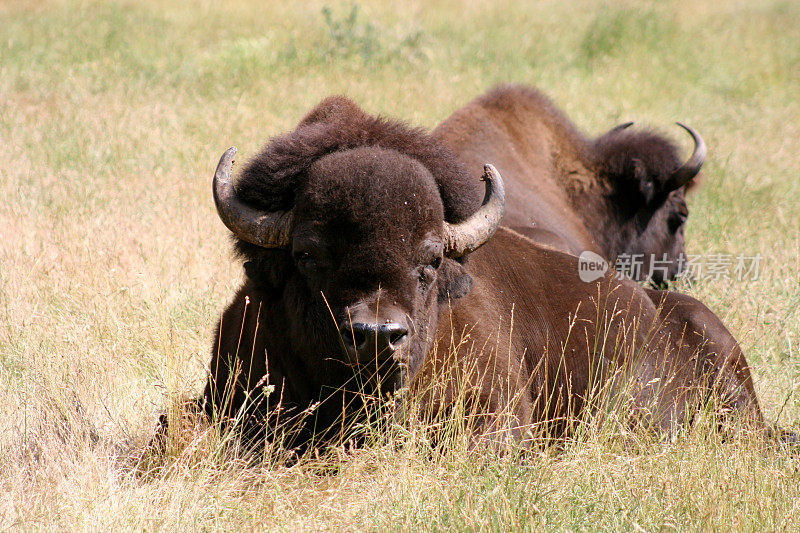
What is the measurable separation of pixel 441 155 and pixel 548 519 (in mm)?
1940

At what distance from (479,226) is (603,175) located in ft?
14.4

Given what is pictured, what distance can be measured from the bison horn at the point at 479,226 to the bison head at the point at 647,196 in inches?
162

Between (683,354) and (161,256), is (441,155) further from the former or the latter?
(161,256)

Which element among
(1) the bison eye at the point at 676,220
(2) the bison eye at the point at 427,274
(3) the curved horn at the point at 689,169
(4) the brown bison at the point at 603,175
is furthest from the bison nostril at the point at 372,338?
(1) the bison eye at the point at 676,220

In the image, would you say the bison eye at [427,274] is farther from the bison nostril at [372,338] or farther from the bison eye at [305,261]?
the bison eye at [305,261]

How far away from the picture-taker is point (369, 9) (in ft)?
59.6

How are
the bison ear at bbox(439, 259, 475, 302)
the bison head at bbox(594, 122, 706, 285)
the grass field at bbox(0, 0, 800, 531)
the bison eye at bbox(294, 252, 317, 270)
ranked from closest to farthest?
the grass field at bbox(0, 0, 800, 531) < the bison eye at bbox(294, 252, 317, 270) < the bison ear at bbox(439, 259, 475, 302) < the bison head at bbox(594, 122, 706, 285)

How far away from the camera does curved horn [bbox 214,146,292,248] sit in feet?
14.2

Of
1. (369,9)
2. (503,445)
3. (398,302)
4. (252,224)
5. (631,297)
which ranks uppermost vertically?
(369,9)

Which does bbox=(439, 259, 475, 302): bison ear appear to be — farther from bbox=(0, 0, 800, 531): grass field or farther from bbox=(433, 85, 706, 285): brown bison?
bbox=(433, 85, 706, 285): brown bison

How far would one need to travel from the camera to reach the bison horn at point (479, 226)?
4.46 metres

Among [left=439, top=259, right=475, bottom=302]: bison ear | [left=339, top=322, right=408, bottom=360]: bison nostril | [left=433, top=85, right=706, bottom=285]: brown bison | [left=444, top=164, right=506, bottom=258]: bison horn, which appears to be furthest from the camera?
[left=433, top=85, right=706, bottom=285]: brown bison

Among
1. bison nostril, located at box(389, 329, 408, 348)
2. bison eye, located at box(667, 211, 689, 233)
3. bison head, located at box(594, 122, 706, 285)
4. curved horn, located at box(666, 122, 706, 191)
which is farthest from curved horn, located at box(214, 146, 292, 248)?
bison eye, located at box(667, 211, 689, 233)

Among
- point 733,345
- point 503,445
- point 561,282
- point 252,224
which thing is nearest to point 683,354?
point 733,345
